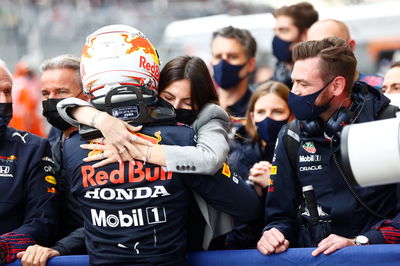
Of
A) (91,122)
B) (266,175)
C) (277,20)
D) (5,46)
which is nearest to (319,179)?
(266,175)

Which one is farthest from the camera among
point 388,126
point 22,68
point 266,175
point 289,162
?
point 22,68

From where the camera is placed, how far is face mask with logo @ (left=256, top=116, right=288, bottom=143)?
13.3 feet

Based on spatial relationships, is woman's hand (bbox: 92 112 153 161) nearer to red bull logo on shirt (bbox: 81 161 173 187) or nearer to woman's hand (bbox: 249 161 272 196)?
red bull logo on shirt (bbox: 81 161 173 187)

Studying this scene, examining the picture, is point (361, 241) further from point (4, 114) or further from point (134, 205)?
point (4, 114)

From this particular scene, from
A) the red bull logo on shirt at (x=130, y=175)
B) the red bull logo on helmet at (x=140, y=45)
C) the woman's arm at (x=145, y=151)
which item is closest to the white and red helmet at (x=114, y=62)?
the red bull logo on helmet at (x=140, y=45)

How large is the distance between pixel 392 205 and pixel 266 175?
95 centimetres

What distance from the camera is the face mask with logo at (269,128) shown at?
159 inches

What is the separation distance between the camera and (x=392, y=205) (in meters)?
2.90

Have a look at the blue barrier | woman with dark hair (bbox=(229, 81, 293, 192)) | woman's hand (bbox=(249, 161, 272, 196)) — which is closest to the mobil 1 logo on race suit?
the blue barrier

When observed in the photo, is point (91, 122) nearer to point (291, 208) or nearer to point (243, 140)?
point (291, 208)

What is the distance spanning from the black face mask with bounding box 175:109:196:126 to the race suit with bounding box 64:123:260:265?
0.31 m

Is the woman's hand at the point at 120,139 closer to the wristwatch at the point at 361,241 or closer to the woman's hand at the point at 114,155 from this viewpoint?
the woman's hand at the point at 114,155

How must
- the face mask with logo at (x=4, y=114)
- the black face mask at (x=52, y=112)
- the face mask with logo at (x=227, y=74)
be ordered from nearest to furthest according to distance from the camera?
the face mask with logo at (x=4, y=114) < the black face mask at (x=52, y=112) < the face mask with logo at (x=227, y=74)

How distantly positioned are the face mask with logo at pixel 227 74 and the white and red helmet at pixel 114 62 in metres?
2.35
